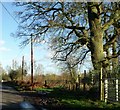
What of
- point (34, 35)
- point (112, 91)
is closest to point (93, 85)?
point (112, 91)

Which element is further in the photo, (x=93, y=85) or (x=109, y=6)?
(x=109, y=6)

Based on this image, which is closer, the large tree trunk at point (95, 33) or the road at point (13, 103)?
the road at point (13, 103)

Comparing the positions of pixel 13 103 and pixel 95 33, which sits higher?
pixel 95 33

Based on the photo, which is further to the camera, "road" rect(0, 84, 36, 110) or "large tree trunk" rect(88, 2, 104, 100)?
"large tree trunk" rect(88, 2, 104, 100)

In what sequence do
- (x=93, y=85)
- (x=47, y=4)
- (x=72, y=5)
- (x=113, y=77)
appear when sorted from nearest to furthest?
(x=113, y=77) < (x=93, y=85) < (x=72, y=5) < (x=47, y=4)

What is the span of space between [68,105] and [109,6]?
9951 mm

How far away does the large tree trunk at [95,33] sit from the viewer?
24.3 m

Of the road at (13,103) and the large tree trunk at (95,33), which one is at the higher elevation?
the large tree trunk at (95,33)

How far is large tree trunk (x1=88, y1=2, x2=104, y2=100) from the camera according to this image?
2427cm

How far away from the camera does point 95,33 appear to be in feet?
81.0

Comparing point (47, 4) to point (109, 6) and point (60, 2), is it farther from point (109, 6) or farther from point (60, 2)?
point (109, 6)

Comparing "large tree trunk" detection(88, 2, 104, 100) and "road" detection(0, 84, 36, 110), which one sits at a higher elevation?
"large tree trunk" detection(88, 2, 104, 100)

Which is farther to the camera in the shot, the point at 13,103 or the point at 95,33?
the point at 95,33

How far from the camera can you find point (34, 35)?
27016mm
